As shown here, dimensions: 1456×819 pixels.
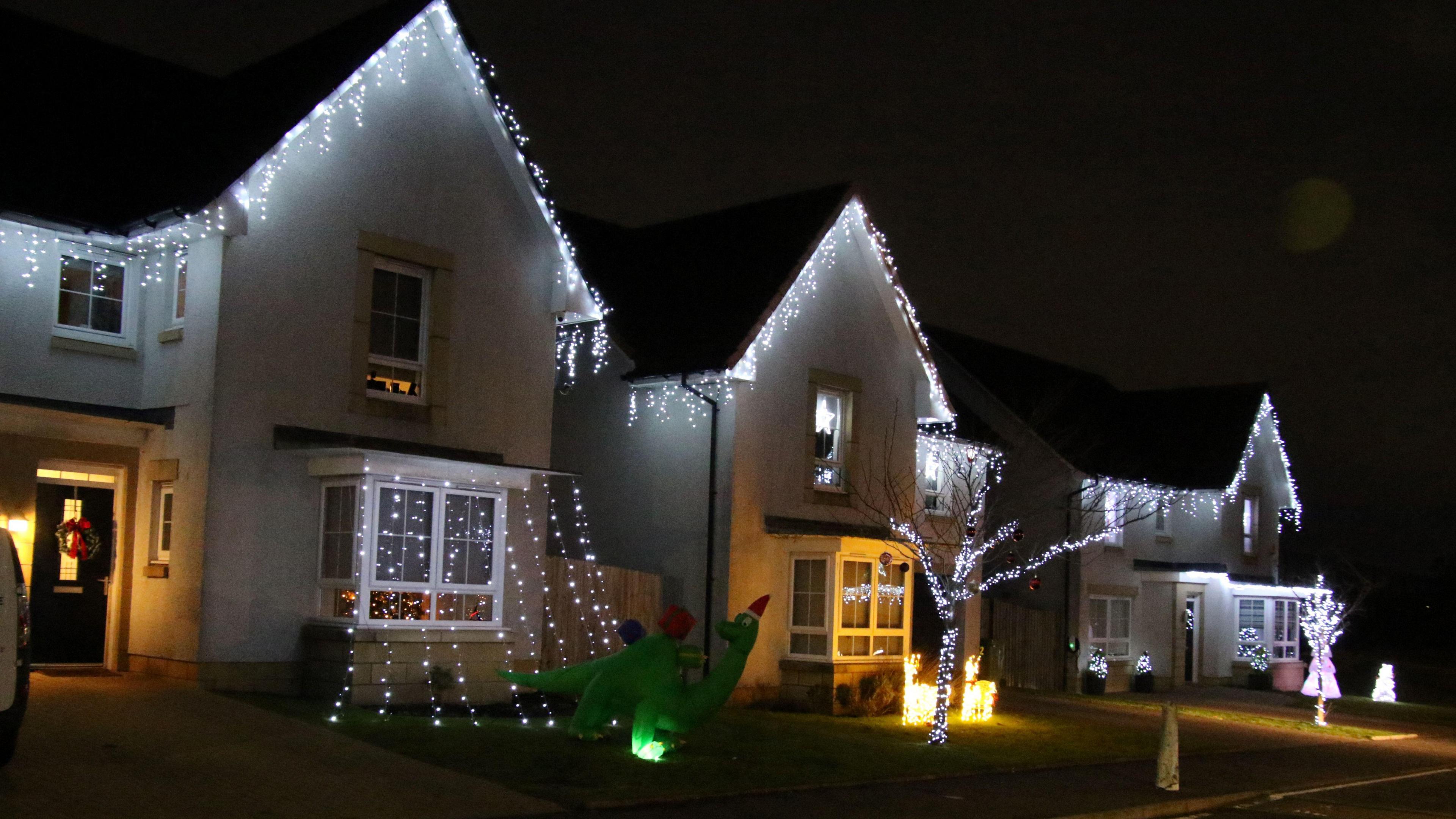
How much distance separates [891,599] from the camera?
22.3 m

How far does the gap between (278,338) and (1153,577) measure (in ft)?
76.1

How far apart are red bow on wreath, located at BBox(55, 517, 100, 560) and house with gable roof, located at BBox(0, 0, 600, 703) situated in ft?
0.28

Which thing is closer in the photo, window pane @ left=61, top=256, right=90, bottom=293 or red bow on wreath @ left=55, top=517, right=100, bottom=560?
red bow on wreath @ left=55, top=517, right=100, bottom=560

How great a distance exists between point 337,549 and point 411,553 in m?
0.91

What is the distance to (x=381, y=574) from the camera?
54.4 feet

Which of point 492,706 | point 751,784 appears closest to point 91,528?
point 492,706

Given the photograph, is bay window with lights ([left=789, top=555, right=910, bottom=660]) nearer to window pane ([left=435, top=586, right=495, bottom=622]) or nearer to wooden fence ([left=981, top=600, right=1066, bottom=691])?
window pane ([left=435, top=586, right=495, bottom=622])

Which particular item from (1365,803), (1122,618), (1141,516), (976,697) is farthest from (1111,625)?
(1365,803)

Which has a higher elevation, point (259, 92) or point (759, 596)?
point (259, 92)

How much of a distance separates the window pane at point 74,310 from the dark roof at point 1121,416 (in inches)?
786

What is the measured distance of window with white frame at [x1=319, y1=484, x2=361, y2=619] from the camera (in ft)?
53.0

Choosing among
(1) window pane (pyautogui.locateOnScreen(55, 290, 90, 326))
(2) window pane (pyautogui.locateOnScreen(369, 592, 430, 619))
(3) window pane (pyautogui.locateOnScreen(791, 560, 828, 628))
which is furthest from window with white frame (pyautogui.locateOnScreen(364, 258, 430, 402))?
(3) window pane (pyautogui.locateOnScreen(791, 560, 828, 628))

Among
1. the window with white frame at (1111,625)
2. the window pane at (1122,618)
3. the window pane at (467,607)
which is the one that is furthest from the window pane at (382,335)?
the window pane at (1122,618)

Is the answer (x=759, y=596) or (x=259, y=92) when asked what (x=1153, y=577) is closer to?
(x=759, y=596)
